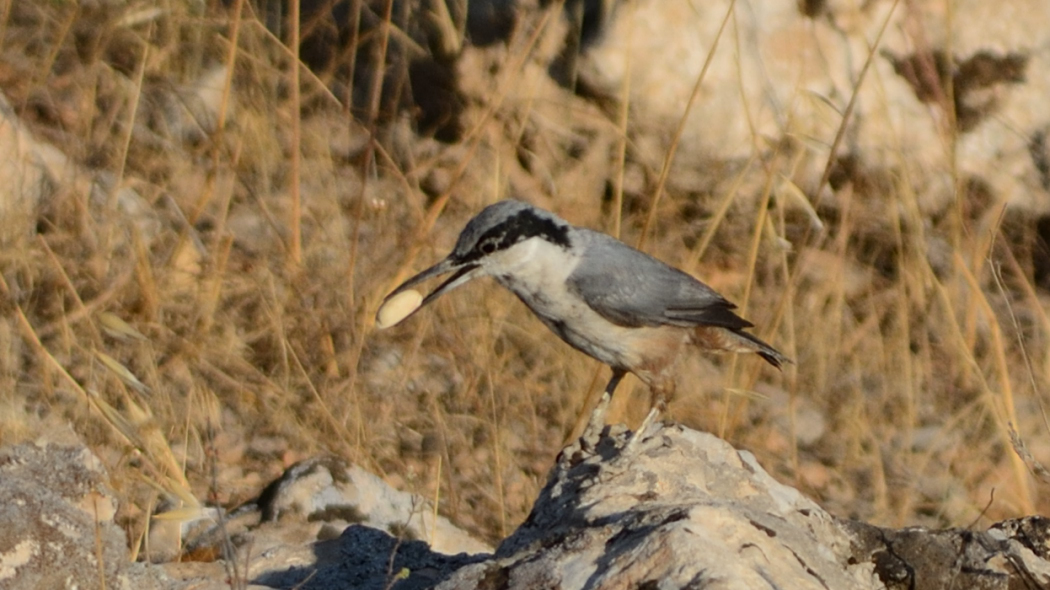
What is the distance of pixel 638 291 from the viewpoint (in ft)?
14.3

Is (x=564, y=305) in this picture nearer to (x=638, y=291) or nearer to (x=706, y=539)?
(x=638, y=291)

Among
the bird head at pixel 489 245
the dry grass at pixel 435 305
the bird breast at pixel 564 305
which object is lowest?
the dry grass at pixel 435 305

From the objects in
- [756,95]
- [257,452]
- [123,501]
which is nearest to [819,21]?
Answer: [756,95]

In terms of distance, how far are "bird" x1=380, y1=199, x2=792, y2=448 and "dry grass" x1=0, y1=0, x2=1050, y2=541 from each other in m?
0.43

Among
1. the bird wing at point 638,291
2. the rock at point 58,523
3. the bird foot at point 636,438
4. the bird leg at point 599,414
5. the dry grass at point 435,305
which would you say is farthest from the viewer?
the dry grass at point 435,305

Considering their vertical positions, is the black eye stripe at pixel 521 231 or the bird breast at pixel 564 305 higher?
the black eye stripe at pixel 521 231

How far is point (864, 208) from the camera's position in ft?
21.0

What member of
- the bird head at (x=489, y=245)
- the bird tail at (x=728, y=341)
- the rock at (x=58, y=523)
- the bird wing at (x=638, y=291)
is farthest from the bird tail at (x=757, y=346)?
the rock at (x=58, y=523)

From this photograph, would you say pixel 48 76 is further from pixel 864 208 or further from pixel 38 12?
pixel 864 208

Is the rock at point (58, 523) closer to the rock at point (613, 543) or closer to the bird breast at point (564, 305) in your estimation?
the rock at point (613, 543)

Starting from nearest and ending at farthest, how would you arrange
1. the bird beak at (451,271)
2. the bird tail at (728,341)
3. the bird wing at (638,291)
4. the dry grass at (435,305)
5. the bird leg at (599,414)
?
1. the bird leg at (599,414)
2. the bird beak at (451,271)
3. the bird wing at (638,291)
4. the bird tail at (728,341)
5. the dry grass at (435,305)

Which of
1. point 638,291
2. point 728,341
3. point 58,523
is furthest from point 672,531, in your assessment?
point 728,341

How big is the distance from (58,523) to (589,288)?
1941 mm

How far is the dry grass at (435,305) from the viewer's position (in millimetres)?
5133
